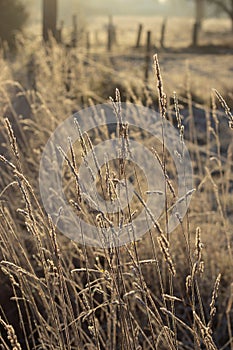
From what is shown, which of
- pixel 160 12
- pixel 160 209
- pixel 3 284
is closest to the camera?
pixel 3 284

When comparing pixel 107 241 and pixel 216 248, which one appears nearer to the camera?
pixel 107 241

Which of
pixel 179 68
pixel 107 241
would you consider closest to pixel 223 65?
pixel 179 68

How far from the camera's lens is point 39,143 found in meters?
3.82

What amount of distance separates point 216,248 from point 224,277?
0.49ft

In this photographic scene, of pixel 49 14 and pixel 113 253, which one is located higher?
pixel 113 253

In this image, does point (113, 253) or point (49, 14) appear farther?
point (49, 14)

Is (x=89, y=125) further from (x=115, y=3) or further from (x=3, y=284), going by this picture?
(x=115, y=3)

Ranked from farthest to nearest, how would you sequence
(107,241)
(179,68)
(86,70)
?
(179,68) < (86,70) < (107,241)

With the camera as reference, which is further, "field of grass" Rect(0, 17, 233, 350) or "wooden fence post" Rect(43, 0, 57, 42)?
"wooden fence post" Rect(43, 0, 57, 42)

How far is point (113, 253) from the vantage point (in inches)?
49.3

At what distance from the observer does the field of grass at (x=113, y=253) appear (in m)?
1.25

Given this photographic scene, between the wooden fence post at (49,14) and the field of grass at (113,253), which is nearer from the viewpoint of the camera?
the field of grass at (113,253)

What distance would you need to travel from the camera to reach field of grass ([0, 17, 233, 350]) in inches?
49.2

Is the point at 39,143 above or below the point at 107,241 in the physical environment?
below
